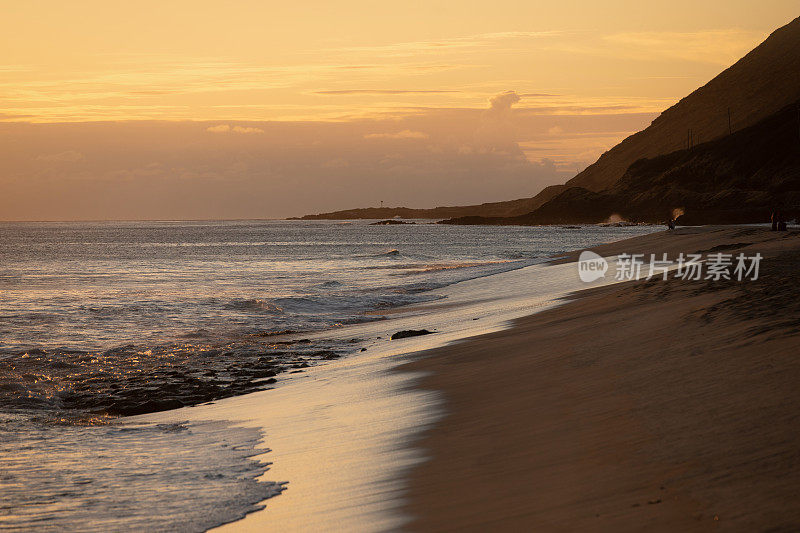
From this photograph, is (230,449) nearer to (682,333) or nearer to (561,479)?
(561,479)

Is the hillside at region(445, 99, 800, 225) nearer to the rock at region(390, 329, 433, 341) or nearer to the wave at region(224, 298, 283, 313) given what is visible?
the wave at region(224, 298, 283, 313)

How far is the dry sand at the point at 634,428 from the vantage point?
18.8ft

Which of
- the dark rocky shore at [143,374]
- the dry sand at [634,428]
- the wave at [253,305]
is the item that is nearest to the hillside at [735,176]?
the wave at [253,305]

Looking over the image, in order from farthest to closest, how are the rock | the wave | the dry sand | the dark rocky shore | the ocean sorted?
the wave < the rock < the dark rocky shore < the ocean < the dry sand

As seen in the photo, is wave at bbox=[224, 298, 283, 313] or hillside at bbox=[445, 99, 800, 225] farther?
hillside at bbox=[445, 99, 800, 225]

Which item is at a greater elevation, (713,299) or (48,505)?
(713,299)

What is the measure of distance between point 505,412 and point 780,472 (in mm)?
4174

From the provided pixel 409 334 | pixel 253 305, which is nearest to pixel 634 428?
pixel 409 334

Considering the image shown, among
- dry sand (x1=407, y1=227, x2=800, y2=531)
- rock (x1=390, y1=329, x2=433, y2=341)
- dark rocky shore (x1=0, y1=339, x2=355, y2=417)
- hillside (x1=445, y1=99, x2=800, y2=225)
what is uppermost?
hillside (x1=445, y1=99, x2=800, y2=225)

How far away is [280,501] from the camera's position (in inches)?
296

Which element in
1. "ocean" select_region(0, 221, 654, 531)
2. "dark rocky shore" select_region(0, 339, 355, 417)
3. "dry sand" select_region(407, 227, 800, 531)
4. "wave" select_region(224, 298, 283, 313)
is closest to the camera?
"dry sand" select_region(407, 227, 800, 531)

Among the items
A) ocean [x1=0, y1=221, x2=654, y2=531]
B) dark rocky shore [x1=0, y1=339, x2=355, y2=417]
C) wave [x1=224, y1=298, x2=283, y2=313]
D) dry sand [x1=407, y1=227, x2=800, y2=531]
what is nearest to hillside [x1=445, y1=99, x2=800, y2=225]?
wave [x1=224, y1=298, x2=283, y2=313]

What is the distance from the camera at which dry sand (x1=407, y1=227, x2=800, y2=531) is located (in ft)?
18.8

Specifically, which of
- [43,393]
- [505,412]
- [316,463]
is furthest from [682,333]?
[43,393]
